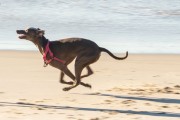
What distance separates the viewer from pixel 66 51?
9.12m

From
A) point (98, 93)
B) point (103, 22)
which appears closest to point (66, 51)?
point (98, 93)

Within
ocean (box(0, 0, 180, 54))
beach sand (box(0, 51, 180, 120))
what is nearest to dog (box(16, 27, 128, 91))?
beach sand (box(0, 51, 180, 120))

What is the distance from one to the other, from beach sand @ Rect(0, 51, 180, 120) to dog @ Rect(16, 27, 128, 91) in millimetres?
439

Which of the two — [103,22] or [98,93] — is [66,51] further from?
[103,22]

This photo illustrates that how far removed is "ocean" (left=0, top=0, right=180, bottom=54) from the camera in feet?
54.4

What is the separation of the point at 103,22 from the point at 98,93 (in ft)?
46.5

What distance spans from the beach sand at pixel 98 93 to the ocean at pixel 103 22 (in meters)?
3.12

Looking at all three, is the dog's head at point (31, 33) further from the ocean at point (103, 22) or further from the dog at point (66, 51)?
the ocean at point (103, 22)

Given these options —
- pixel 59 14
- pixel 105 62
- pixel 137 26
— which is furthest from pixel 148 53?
pixel 59 14

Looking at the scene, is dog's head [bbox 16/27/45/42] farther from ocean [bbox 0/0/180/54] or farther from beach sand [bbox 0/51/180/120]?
ocean [bbox 0/0/180/54]

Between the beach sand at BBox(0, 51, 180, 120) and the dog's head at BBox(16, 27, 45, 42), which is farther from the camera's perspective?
the dog's head at BBox(16, 27, 45, 42)

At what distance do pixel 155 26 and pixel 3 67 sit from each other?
1139 centimetres

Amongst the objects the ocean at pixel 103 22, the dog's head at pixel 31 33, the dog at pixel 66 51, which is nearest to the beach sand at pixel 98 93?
the dog at pixel 66 51

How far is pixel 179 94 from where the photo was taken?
29.7 ft
